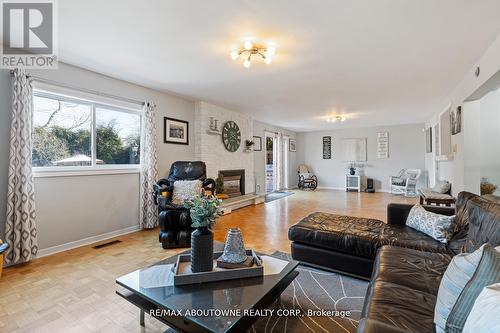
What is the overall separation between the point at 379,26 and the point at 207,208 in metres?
2.17

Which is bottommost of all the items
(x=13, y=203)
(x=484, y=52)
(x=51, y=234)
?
(x=51, y=234)

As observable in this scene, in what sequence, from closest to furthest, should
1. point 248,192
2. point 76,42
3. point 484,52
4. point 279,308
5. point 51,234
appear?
point 279,308 < point 76,42 < point 484,52 < point 51,234 < point 248,192

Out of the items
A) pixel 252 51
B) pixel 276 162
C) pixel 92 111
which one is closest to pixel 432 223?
pixel 252 51

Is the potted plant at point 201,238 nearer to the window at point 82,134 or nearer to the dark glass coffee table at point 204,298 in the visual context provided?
the dark glass coffee table at point 204,298

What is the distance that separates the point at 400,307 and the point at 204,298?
0.96 m

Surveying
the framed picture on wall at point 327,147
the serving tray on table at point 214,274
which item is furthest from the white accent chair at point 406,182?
the serving tray on table at point 214,274

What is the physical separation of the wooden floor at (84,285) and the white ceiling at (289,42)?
90.5 inches

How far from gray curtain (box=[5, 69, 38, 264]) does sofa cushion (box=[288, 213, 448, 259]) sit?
9.15 feet

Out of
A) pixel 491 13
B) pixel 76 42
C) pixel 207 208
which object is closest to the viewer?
pixel 207 208

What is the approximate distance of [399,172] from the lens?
309 inches

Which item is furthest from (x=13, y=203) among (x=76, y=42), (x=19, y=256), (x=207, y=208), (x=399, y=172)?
(x=399, y=172)

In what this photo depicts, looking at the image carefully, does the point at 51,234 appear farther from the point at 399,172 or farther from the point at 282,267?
the point at 399,172

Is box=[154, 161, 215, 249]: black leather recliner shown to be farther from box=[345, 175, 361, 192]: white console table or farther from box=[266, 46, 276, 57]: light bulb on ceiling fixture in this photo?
box=[345, 175, 361, 192]: white console table

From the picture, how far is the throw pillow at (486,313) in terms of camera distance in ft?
2.24
